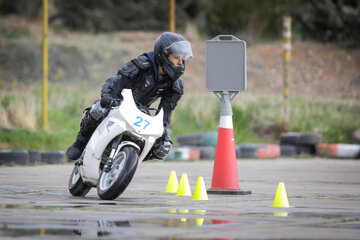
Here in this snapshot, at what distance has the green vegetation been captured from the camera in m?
23.3

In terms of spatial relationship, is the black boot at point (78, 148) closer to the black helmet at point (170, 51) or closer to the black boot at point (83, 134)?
the black boot at point (83, 134)

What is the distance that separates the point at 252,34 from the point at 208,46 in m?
43.7

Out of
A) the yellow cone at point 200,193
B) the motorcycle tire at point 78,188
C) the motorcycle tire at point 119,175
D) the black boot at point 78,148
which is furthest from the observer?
the black boot at point 78,148

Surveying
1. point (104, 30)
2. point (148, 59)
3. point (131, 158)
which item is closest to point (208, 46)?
point (148, 59)

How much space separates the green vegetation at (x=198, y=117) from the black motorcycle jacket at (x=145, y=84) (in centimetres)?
1178

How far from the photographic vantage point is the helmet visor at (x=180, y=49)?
34.6 feet

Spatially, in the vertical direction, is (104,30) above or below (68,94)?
above

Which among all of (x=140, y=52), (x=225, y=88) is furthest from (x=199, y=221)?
(x=140, y=52)

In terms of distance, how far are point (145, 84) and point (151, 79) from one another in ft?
0.31

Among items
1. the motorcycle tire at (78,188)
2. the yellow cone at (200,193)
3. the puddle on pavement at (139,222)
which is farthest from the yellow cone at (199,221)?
the motorcycle tire at (78,188)

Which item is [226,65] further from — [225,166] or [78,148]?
[78,148]

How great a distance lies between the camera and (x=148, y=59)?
10.7 m

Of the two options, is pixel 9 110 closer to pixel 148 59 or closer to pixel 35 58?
pixel 148 59

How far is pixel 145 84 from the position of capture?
10.7 metres
